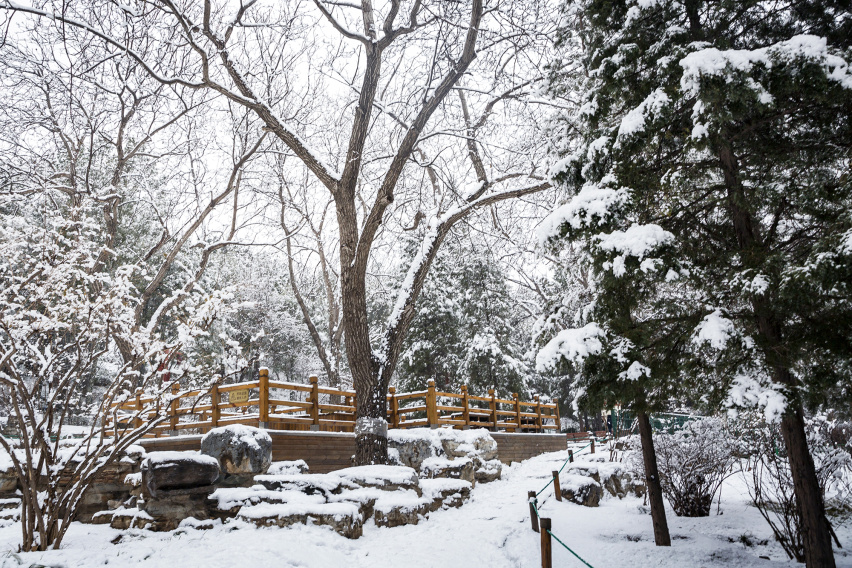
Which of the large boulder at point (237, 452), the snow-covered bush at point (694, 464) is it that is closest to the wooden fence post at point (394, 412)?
the large boulder at point (237, 452)

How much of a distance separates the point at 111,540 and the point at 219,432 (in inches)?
87.8

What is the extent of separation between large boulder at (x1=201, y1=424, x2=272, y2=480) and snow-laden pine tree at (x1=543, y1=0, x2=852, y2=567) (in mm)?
5099

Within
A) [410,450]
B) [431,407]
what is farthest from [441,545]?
[431,407]

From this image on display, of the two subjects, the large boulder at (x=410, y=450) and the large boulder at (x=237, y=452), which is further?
the large boulder at (x=410, y=450)

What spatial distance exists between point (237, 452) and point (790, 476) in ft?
24.5

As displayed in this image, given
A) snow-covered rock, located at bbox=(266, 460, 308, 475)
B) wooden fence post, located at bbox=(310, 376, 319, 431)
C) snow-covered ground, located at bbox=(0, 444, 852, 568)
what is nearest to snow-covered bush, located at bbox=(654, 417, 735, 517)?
snow-covered ground, located at bbox=(0, 444, 852, 568)

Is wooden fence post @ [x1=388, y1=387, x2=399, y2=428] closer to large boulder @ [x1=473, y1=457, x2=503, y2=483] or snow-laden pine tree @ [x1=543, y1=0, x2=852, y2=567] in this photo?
large boulder @ [x1=473, y1=457, x2=503, y2=483]

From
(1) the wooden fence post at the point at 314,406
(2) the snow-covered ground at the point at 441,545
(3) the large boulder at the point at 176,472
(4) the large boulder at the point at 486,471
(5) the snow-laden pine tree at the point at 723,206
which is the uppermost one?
(5) the snow-laden pine tree at the point at 723,206

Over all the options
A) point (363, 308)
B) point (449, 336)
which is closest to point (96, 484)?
point (363, 308)

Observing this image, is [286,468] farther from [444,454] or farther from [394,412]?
[394,412]

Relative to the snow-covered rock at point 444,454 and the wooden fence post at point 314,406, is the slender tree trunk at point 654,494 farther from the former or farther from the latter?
the wooden fence post at point 314,406

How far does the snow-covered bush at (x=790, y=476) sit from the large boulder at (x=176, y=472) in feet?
21.7

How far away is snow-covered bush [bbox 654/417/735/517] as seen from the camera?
24.5ft

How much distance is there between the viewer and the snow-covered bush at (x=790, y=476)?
545 cm
